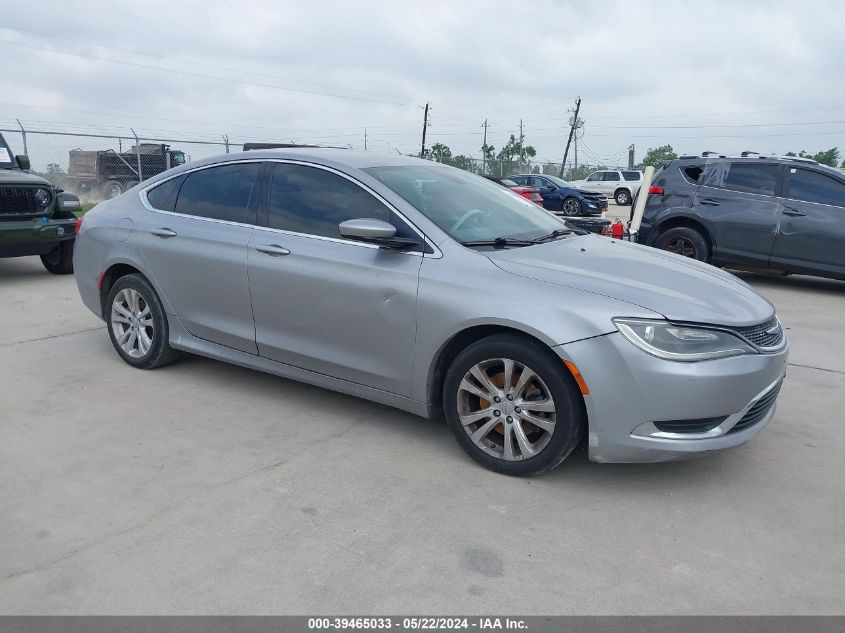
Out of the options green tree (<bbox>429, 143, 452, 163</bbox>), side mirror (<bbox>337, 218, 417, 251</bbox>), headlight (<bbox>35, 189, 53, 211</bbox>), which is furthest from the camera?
green tree (<bbox>429, 143, 452, 163</bbox>)

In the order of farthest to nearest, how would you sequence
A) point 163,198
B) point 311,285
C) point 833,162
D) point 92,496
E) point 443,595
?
point 833,162
point 163,198
point 311,285
point 92,496
point 443,595

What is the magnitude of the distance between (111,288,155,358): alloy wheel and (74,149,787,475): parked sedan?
0.6 inches

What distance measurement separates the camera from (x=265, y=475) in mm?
3705

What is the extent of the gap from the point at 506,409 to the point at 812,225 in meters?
6.96

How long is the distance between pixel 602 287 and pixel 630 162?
4276 cm

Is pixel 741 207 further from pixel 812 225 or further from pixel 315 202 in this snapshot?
pixel 315 202

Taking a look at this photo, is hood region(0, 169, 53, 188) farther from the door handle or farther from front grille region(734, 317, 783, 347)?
front grille region(734, 317, 783, 347)

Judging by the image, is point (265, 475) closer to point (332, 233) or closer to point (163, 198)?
point (332, 233)

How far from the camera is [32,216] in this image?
851cm

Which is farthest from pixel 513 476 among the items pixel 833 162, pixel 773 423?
pixel 833 162

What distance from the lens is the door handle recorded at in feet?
14.4

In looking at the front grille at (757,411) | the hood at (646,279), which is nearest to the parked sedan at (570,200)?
the hood at (646,279)

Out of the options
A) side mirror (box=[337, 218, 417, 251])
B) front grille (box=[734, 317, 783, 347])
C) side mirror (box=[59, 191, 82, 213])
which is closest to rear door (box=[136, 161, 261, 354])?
side mirror (box=[337, 218, 417, 251])

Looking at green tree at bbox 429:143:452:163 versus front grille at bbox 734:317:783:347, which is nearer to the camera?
front grille at bbox 734:317:783:347
